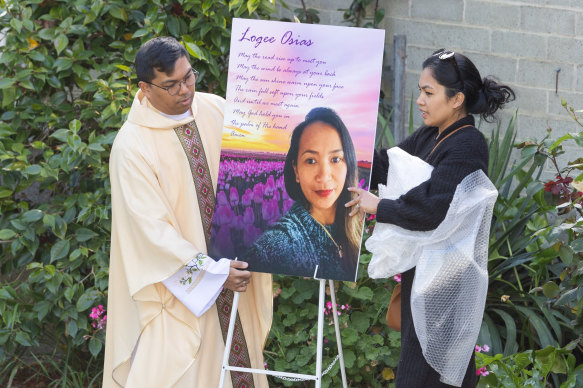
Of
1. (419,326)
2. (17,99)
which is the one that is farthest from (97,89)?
(419,326)

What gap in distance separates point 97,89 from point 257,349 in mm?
1626

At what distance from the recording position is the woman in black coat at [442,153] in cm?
280

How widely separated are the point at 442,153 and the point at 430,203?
0.18 metres

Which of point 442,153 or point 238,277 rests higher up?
point 442,153

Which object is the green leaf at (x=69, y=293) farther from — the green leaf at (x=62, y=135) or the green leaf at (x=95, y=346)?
the green leaf at (x=62, y=135)

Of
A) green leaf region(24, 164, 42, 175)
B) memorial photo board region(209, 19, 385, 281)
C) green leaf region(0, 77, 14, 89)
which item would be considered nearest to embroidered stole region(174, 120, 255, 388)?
memorial photo board region(209, 19, 385, 281)

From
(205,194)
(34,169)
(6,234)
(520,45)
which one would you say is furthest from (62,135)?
(520,45)

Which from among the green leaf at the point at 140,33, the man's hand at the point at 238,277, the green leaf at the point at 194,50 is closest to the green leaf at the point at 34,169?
the green leaf at the point at 140,33

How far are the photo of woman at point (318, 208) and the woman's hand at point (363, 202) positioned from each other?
26 mm

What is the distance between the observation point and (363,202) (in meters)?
3.03

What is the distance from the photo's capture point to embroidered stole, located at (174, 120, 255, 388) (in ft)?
10.7

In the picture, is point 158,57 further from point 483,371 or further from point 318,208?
point 483,371

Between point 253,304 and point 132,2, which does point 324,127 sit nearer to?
point 253,304

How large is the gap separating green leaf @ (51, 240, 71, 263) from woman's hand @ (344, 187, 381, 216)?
1685 mm
